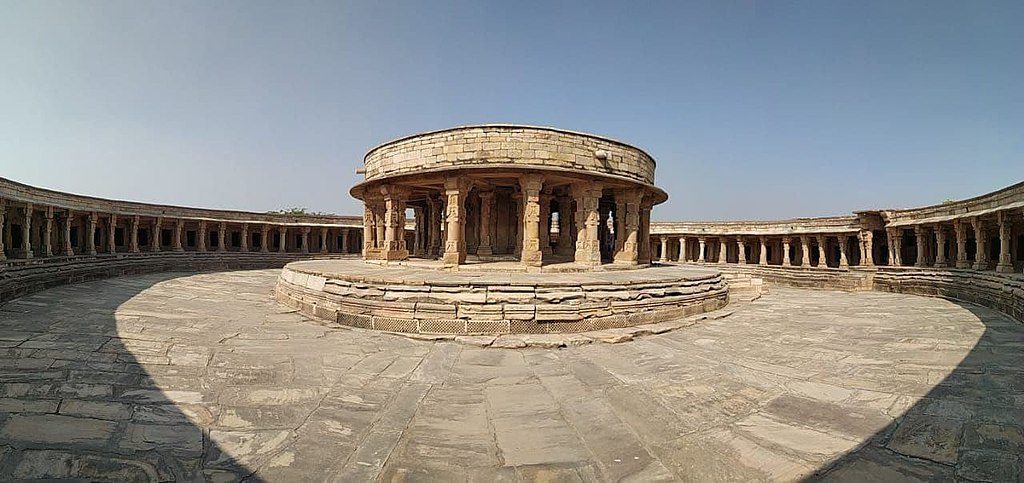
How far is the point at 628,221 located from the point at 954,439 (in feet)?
33.2

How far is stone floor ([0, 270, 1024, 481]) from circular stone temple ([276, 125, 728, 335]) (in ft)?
3.09

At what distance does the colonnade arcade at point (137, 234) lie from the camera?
17.8 metres

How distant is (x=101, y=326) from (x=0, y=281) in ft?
14.8

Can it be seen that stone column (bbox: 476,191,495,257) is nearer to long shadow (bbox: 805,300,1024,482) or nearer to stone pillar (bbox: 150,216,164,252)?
long shadow (bbox: 805,300,1024,482)

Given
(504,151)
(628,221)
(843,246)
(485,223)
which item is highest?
(504,151)

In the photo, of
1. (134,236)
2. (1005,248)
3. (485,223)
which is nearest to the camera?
(1005,248)

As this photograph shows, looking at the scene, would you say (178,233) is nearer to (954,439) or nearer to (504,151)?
(504,151)

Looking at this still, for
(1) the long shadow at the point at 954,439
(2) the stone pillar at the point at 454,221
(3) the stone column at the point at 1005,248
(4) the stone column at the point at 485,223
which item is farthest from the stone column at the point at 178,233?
(3) the stone column at the point at 1005,248

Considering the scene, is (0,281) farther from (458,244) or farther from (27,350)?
(458,244)

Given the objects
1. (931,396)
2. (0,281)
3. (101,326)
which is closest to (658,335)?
(931,396)

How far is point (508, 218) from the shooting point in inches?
579

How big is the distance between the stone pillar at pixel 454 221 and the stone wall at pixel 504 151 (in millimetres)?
532

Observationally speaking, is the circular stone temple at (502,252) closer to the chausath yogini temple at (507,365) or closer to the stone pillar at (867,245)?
the chausath yogini temple at (507,365)

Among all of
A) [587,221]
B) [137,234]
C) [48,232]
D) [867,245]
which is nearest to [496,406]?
[587,221]
